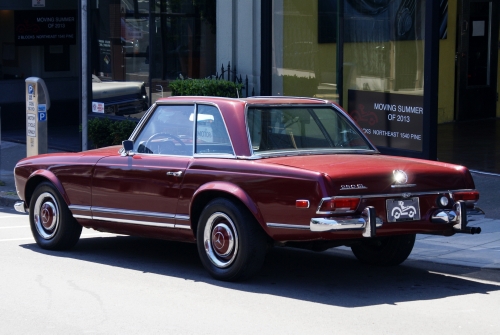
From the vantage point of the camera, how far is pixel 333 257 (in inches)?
354

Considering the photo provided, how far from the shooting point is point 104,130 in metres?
15.8

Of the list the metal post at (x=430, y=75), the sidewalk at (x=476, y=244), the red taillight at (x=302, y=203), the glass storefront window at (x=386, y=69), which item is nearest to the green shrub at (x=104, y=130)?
the glass storefront window at (x=386, y=69)

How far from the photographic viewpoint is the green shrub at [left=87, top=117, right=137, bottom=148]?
15.4m

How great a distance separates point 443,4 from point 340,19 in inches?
188

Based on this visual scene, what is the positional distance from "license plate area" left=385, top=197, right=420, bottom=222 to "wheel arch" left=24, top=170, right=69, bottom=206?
11.3 ft

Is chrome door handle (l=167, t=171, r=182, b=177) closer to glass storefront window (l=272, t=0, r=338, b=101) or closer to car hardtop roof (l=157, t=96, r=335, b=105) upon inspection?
car hardtop roof (l=157, t=96, r=335, b=105)

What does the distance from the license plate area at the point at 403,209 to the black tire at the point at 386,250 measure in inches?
34.5

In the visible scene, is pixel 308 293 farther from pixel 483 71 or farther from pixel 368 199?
pixel 483 71

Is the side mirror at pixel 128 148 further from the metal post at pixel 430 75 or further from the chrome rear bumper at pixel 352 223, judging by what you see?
the metal post at pixel 430 75

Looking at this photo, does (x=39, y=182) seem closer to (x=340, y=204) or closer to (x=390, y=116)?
(x=340, y=204)

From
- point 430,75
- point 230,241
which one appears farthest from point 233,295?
point 430,75

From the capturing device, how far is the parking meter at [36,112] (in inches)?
526

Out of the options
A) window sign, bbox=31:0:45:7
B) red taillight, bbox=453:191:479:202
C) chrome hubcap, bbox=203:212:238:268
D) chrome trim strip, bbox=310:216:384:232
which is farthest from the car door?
window sign, bbox=31:0:45:7

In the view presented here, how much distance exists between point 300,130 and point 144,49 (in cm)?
889
